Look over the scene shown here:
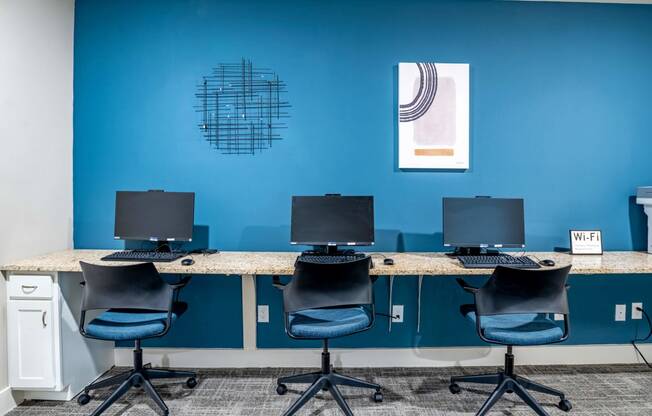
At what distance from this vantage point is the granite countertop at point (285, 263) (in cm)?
229

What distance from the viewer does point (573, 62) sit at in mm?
2891

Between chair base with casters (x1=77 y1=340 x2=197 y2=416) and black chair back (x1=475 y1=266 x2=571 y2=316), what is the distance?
5.76 feet

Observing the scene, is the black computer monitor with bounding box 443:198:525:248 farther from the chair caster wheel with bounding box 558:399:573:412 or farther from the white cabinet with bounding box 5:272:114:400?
the white cabinet with bounding box 5:272:114:400

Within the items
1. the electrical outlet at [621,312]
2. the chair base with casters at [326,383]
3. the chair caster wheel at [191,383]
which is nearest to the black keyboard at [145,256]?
the chair caster wheel at [191,383]

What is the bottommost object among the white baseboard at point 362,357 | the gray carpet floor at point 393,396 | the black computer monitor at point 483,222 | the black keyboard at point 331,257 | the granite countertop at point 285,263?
the gray carpet floor at point 393,396

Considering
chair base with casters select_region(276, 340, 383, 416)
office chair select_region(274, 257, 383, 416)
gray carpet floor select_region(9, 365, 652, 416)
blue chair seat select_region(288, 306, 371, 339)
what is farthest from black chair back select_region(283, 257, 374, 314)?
gray carpet floor select_region(9, 365, 652, 416)

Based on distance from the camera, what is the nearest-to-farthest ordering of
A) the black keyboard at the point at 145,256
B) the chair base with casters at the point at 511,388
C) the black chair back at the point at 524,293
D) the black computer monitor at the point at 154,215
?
the black chair back at the point at 524,293, the chair base with casters at the point at 511,388, the black keyboard at the point at 145,256, the black computer monitor at the point at 154,215

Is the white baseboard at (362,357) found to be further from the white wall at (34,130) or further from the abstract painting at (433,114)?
the abstract painting at (433,114)

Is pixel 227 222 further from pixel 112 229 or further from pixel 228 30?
pixel 228 30

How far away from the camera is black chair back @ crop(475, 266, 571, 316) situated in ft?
6.65

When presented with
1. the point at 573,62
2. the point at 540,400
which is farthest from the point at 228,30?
the point at 540,400

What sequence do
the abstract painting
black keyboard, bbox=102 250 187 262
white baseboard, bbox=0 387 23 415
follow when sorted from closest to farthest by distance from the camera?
white baseboard, bbox=0 387 23 415 < black keyboard, bbox=102 250 187 262 < the abstract painting

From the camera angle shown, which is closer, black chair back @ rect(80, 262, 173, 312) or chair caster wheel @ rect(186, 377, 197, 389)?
black chair back @ rect(80, 262, 173, 312)

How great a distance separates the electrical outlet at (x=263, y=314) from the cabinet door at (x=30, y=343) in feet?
3.97
